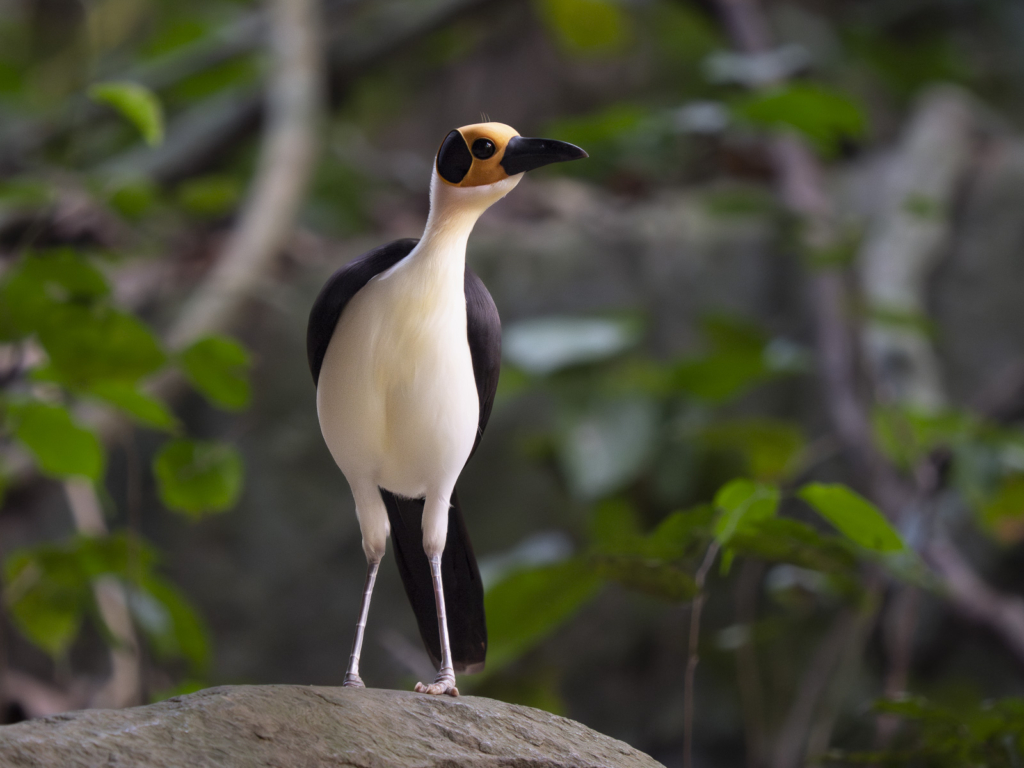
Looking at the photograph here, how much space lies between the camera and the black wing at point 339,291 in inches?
39.9

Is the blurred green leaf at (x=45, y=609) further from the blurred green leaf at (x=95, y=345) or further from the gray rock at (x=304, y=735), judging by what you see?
the gray rock at (x=304, y=735)

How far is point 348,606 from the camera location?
268cm

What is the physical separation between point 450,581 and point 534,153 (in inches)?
20.0

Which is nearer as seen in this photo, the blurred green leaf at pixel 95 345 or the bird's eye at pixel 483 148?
the bird's eye at pixel 483 148

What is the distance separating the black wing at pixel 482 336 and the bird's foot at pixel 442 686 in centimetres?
27

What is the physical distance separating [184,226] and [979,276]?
250cm

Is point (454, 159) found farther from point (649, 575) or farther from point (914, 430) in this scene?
point (914, 430)

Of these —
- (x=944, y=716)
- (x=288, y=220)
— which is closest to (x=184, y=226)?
(x=288, y=220)

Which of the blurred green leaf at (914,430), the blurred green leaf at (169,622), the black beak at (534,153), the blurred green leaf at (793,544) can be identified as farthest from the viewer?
the blurred green leaf at (914,430)

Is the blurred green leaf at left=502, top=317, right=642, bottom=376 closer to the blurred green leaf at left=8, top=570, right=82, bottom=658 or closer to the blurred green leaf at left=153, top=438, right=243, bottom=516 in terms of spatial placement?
the blurred green leaf at left=153, top=438, right=243, bottom=516

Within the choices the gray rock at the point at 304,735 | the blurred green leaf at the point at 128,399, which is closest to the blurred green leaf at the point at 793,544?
the gray rock at the point at 304,735

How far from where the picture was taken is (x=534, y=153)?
940 millimetres

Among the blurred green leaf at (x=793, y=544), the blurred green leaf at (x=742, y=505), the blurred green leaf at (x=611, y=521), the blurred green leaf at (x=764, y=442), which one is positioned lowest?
the blurred green leaf at (x=611, y=521)

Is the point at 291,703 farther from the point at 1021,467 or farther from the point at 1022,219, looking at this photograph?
the point at 1022,219
